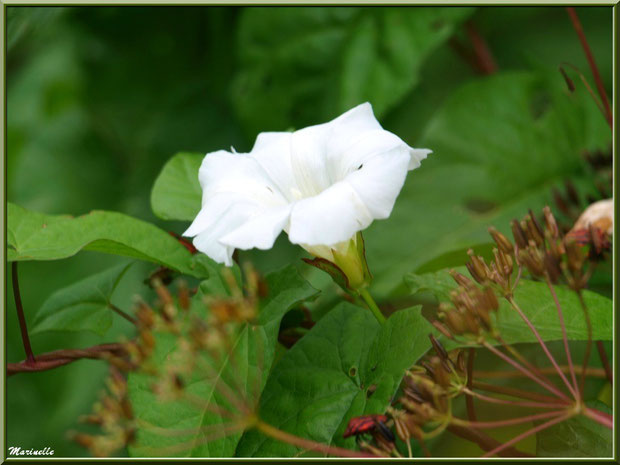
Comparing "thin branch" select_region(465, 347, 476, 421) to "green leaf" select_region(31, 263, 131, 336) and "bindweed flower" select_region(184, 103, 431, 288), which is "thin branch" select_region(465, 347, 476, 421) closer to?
"bindweed flower" select_region(184, 103, 431, 288)

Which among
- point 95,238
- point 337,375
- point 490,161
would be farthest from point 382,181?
point 490,161

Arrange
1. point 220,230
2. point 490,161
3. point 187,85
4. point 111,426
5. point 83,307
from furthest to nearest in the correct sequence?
point 187,85
point 490,161
point 83,307
point 220,230
point 111,426

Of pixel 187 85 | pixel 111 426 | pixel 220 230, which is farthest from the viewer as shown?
pixel 187 85

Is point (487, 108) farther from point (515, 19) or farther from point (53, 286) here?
point (53, 286)

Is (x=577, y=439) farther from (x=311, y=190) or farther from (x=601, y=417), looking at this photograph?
(x=311, y=190)

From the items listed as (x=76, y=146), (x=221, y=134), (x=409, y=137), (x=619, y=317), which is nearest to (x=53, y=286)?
(x=76, y=146)

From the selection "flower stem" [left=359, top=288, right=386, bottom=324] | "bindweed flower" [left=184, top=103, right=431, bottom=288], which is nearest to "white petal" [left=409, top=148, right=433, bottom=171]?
"bindweed flower" [left=184, top=103, right=431, bottom=288]
